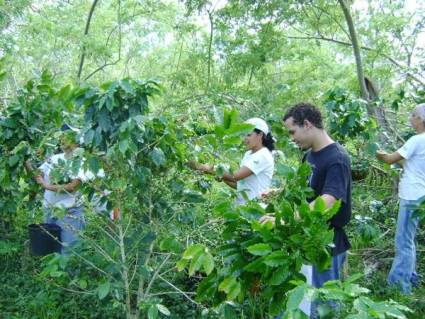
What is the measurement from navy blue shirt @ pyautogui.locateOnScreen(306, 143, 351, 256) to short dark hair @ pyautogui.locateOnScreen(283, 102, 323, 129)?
144mm

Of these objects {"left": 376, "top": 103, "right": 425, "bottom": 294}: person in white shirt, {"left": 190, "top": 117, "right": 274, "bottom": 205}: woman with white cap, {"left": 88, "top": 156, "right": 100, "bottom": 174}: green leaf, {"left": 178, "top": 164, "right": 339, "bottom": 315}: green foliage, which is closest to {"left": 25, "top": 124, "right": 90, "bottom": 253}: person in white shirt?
{"left": 88, "top": 156, "right": 100, "bottom": 174}: green leaf

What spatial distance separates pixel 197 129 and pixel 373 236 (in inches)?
51.8

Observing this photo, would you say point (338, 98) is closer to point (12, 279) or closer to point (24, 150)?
point (24, 150)

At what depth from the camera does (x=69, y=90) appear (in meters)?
2.66

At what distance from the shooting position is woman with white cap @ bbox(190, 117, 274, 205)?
3162 millimetres

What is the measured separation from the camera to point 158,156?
→ 8.17ft

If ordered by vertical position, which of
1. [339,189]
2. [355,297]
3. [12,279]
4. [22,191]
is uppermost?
[339,189]

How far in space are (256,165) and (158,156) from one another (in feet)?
2.92

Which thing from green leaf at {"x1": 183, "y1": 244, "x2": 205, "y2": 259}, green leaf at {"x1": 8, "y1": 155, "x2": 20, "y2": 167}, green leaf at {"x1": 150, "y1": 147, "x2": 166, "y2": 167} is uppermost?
green leaf at {"x1": 150, "y1": 147, "x2": 166, "y2": 167}

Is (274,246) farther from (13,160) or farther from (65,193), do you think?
(65,193)

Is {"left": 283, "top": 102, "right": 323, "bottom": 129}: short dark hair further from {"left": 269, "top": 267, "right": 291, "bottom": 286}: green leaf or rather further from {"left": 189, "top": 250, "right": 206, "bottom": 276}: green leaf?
{"left": 269, "top": 267, "right": 291, "bottom": 286}: green leaf

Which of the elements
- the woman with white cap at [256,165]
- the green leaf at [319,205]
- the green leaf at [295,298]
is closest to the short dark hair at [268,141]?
the woman with white cap at [256,165]

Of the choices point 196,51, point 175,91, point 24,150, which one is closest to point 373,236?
point 24,150

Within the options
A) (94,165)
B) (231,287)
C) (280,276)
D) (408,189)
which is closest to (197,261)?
(231,287)
